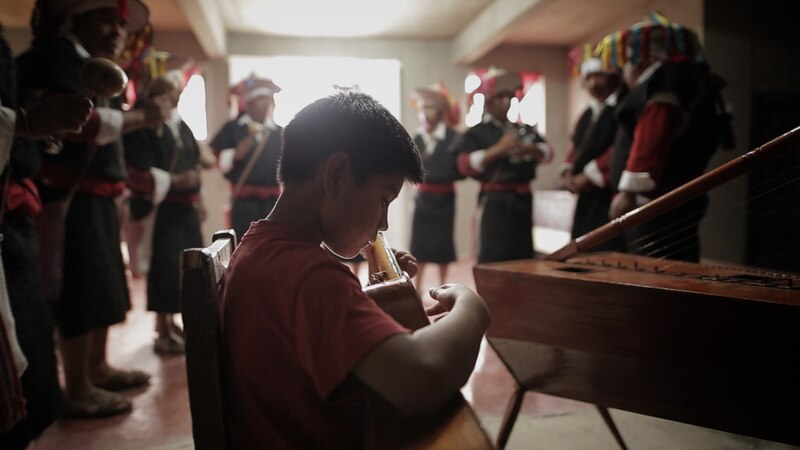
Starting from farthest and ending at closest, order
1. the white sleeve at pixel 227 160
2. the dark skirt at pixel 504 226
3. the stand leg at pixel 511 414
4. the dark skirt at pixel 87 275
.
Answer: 1. the white sleeve at pixel 227 160
2. the dark skirt at pixel 504 226
3. the dark skirt at pixel 87 275
4. the stand leg at pixel 511 414

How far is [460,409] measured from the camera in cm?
79

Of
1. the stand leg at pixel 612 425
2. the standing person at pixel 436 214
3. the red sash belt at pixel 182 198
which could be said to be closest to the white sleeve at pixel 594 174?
the standing person at pixel 436 214

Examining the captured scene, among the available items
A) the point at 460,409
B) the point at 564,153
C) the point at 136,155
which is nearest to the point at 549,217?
the point at 564,153

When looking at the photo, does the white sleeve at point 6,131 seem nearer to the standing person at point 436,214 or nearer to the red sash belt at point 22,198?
the red sash belt at point 22,198

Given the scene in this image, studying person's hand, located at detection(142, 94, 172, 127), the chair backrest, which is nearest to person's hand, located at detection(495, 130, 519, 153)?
person's hand, located at detection(142, 94, 172, 127)

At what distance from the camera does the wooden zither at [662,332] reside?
1.15 m

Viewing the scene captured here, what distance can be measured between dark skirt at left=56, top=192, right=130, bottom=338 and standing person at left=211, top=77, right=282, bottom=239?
155cm

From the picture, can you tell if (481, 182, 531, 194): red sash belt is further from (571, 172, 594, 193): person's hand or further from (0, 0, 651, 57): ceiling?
(0, 0, 651, 57): ceiling

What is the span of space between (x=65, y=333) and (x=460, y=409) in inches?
79.6

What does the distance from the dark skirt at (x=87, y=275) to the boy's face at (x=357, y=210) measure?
1732 millimetres

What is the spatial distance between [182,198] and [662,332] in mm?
2816

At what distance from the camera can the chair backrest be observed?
30.0 inches

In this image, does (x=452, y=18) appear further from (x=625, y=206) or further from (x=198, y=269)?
(x=198, y=269)

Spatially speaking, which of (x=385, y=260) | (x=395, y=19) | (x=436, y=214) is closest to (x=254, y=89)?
(x=436, y=214)
